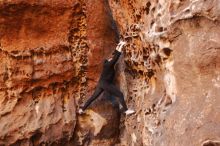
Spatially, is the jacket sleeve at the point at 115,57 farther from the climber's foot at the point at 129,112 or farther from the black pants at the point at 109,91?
the climber's foot at the point at 129,112

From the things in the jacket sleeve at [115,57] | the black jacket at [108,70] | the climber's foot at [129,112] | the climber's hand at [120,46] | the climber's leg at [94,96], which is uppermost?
the climber's hand at [120,46]

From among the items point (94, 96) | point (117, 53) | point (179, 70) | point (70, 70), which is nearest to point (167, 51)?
point (179, 70)

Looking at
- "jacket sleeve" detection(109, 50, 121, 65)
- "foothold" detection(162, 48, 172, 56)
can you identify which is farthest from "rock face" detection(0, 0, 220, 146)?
"foothold" detection(162, 48, 172, 56)

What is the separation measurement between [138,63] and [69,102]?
1178 mm

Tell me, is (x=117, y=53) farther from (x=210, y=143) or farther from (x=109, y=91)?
(x=210, y=143)

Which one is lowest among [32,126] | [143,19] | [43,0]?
[32,126]

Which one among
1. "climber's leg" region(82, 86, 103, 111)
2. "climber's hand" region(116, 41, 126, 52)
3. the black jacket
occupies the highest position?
"climber's hand" region(116, 41, 126, 52)

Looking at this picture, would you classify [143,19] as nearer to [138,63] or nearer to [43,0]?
[138,63]

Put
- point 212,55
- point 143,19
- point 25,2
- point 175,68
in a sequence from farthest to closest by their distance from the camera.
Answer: point 25,2 < point 143,19 < point 175,68 < point 212,55

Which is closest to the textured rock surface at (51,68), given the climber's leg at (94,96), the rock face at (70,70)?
the rock face at (70,70)

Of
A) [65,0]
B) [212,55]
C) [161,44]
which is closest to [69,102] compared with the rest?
[65,0]

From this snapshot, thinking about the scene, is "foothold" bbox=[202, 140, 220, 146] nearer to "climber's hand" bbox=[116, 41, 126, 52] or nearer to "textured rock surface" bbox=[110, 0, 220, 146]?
"textured rock surface" bbox=[110, 0, 220, 146]

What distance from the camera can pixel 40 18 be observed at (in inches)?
203

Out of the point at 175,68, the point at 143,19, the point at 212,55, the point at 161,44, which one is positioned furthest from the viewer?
the point at 143,19
